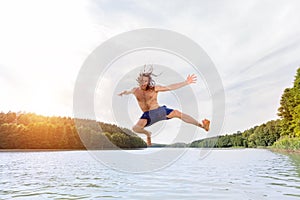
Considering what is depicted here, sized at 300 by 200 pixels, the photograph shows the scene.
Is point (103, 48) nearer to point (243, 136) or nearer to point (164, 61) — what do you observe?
point (164, 61)

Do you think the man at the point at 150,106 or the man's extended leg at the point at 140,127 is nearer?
the man at the point at 150,106

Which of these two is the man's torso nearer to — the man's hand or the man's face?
the man's face

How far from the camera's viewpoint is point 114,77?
297 inches

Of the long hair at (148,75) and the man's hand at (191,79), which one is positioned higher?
the long hair at (148,75)

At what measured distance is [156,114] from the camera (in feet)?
21.2

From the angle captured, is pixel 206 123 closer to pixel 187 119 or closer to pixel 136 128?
pixel 187 119

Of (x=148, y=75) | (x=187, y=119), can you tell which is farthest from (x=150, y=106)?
(x=187, y=119)

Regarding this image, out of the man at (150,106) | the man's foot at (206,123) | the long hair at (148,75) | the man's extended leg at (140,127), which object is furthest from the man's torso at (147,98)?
the man's foot at (206,123)

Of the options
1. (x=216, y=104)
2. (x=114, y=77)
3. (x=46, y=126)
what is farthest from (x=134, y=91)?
(x=46, y=126)

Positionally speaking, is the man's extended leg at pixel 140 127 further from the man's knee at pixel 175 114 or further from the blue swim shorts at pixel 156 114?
the man's knee at pixel 175 114

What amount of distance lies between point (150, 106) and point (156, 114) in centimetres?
20

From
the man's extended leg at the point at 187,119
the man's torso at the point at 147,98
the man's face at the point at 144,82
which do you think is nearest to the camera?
the man's face at the point at 144,82

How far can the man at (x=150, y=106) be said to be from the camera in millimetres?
6223

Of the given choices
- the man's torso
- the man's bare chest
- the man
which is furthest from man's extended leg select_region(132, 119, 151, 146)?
the man's bare chest
